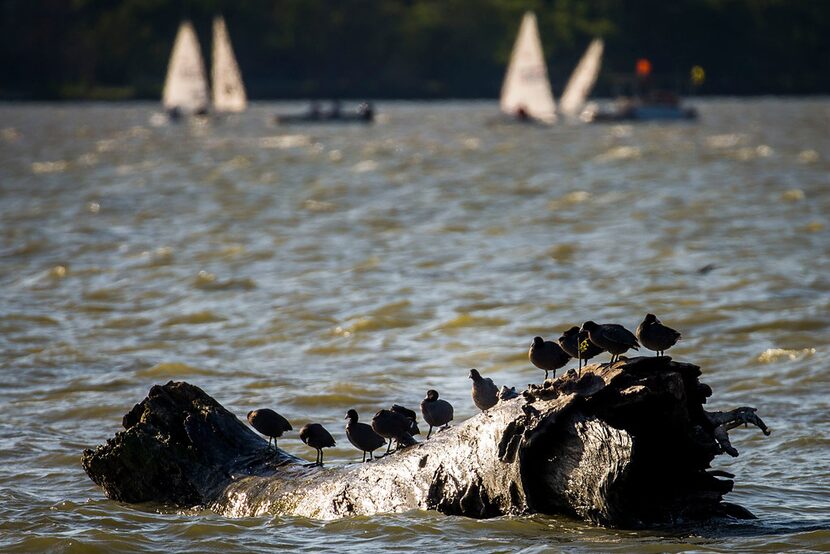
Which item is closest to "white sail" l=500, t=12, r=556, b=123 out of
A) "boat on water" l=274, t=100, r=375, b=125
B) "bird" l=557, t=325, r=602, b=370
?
"boat on water" l=274, t=100, r=375, b=125

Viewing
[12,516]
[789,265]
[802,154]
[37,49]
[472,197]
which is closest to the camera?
[12,516]

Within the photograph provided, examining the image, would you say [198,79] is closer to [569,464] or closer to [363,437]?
[363,437]

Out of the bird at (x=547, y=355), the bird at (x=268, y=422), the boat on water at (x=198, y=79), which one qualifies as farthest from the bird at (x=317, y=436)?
the boat on water at (x=198, y=79)

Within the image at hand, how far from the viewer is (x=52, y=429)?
14.4 metres

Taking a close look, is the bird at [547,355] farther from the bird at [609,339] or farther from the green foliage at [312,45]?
the green foliage at [312,45]

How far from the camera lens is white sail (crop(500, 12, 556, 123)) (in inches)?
3836

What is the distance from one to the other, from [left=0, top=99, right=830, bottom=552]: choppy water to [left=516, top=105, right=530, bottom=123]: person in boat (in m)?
46.4

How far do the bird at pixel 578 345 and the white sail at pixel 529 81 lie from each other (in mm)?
86276

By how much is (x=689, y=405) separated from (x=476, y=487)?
1475 mm

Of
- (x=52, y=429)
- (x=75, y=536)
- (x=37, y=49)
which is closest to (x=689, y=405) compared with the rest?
(x=75, y=536)

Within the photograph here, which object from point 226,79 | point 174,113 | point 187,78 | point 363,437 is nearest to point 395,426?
point 363,437

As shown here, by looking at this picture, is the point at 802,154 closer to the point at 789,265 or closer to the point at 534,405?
the point at 789,265

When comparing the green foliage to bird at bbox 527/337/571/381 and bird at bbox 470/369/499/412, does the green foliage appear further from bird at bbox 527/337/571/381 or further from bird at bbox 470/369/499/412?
bird at bbox 527/337/571/381

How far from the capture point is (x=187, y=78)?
364ft
